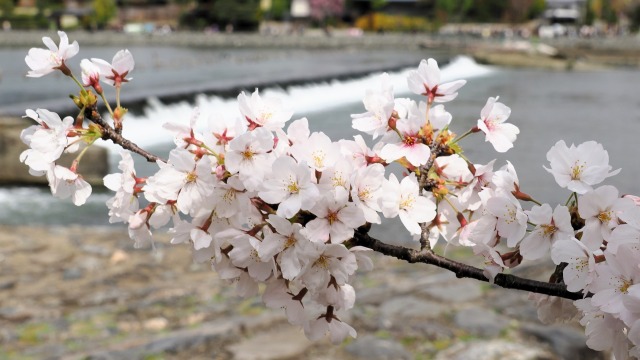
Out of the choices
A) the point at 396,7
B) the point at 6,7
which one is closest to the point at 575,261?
the point at 6,7

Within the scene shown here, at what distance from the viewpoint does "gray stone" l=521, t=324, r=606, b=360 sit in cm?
521

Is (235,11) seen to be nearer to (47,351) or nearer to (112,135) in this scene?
(47,351)

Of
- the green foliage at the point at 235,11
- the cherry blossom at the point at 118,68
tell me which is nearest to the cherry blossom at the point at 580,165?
the cherry blossom at the point at 118,68

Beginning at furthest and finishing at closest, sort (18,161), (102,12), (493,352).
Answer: (102,12) → (18,161) → (493,352)

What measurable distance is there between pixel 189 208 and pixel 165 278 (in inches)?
253

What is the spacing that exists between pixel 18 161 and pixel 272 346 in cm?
919

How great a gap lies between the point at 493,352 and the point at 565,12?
111m

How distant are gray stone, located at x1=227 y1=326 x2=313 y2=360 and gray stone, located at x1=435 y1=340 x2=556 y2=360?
938 millimetres

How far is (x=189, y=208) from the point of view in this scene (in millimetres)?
1460

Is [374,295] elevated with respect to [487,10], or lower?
elevated

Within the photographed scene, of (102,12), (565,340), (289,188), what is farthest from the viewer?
(102,12)

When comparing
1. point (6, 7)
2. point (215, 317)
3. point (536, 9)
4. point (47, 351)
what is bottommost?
point (536, 9)

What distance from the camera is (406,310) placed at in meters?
6.16

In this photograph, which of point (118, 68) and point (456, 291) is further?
point (456, 291)
